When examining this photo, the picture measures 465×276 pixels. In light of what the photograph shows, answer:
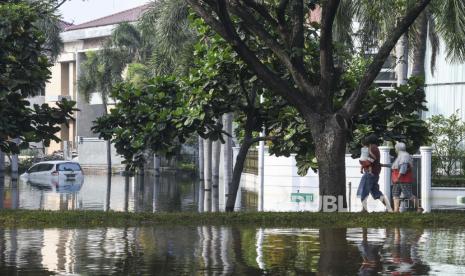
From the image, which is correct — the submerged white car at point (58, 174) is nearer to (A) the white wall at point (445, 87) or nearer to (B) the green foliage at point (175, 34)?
(B) the green foliage at point (175, 34)

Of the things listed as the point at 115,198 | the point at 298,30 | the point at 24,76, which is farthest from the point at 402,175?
the point at 115,198

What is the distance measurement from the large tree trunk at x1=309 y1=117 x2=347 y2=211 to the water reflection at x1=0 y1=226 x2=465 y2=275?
7.75ft

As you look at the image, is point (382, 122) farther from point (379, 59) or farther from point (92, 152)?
point (92, 152)

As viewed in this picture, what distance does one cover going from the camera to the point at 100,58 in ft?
209

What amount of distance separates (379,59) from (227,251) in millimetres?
5799

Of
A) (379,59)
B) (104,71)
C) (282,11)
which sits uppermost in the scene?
(104,71)

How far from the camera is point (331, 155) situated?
53.6 ft

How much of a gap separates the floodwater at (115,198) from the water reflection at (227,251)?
14.2m

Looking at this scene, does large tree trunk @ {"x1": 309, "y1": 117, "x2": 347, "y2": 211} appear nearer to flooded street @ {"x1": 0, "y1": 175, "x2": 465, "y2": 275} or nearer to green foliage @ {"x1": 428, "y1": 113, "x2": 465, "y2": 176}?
flooded street @ {"x1": 0, "y1": 175, "x2": 465, "y2": 275}

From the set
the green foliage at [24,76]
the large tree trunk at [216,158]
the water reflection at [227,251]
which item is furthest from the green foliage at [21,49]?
the large tree trunk at [216,158]

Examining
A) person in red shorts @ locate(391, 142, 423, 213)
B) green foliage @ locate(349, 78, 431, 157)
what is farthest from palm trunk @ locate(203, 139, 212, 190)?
green foliage @ locate(349, 78, 431, 157)

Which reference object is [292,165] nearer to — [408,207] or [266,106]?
[408,207]

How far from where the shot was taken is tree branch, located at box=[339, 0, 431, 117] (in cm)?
1582

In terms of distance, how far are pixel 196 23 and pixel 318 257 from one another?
8.53 m
